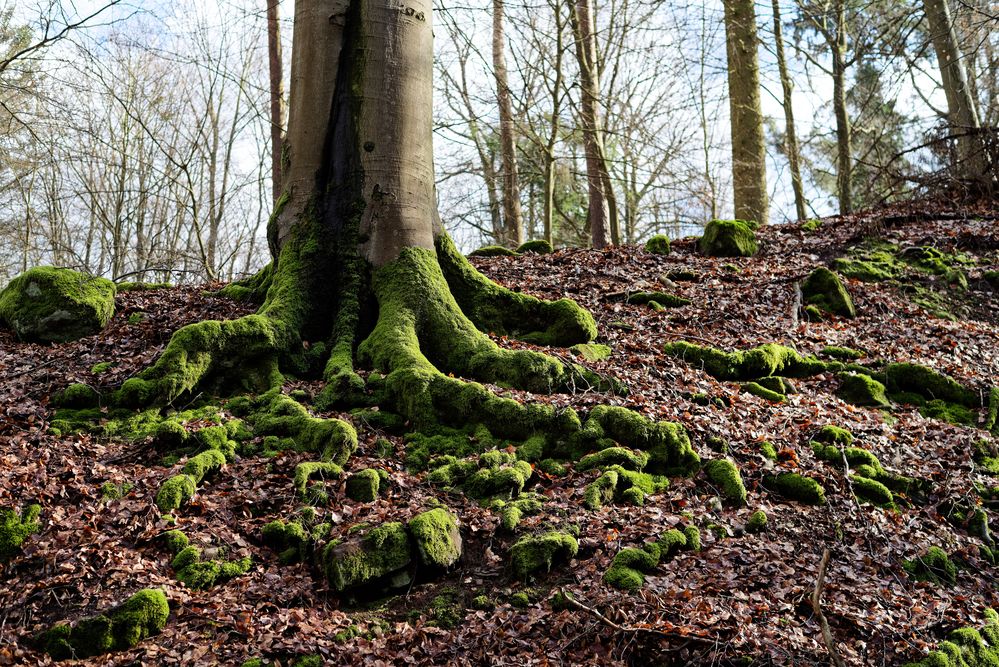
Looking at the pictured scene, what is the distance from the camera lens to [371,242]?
6441 millimetres

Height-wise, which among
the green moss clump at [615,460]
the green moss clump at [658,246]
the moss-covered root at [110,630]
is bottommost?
the moss-covered root at [110,630]

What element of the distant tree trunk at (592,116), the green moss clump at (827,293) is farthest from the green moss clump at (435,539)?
the distant tree trunk at (592,116)

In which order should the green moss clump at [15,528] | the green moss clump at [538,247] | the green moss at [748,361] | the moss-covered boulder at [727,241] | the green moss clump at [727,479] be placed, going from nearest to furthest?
the green moss clump at [15,528]
the green moss clump at [727,479]
the green moss at [748,361]
the moss-covered boulder at [727,241]
the green moss clump at [538,247]

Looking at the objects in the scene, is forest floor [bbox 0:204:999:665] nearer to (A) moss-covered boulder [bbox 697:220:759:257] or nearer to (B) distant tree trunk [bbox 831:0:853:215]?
(A) moss-covered boulder [bbox 697:220:759:257]

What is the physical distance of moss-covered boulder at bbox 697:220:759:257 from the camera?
397 inches

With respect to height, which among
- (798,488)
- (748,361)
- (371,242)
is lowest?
(798,488)

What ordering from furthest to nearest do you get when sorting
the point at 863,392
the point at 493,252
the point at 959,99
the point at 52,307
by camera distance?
the point at 959,99, the point at 493,252, the point at 863,392, the point at 52,307

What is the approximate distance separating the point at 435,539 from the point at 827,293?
6477 mm

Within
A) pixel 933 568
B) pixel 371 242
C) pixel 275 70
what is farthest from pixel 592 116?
pixel 933 568

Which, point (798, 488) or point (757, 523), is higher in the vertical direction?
point (798, 488)

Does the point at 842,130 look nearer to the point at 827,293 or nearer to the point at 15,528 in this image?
the point at 827,293

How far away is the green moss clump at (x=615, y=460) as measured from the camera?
499 centimetres

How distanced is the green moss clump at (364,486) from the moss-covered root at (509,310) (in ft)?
8.41

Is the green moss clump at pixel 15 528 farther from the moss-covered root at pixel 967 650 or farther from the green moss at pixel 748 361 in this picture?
the green moss at pixel 748 361
